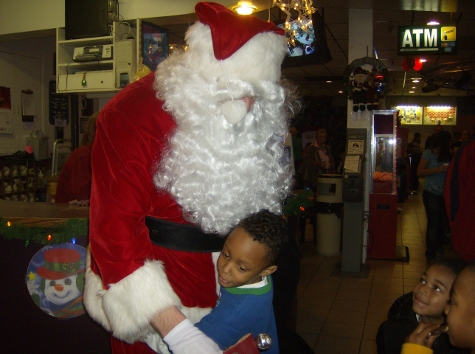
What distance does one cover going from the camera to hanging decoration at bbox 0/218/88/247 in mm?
2320

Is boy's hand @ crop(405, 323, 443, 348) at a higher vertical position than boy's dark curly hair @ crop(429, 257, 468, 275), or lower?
lower

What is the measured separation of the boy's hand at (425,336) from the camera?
1522mm

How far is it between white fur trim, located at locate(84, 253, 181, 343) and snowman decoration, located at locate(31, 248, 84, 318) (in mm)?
1265

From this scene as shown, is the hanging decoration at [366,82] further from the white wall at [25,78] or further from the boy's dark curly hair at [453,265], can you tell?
the white wall at [25,78]

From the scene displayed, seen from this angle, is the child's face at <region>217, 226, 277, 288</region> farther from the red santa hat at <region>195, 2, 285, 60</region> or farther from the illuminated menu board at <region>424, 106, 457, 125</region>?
the illuminated menu board at <region>424, 106, 457, 125</region>

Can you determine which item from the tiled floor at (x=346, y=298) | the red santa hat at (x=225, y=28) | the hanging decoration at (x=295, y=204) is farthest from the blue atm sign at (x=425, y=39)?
the red santa hat at (x=225, y=28)

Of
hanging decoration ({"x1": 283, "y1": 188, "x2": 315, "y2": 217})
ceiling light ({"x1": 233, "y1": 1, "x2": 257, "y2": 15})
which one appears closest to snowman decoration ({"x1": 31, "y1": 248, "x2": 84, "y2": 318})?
hanging decoration ({"x1": 283, "y1": 188, "x2": 315, "y2": 217})

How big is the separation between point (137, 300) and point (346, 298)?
11.3ft

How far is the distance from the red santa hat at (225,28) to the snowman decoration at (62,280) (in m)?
1.55


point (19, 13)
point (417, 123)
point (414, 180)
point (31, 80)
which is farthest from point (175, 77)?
point (417, 123)

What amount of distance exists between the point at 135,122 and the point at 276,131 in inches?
18.2

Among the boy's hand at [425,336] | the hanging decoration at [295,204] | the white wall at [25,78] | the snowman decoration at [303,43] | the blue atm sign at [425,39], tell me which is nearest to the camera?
the boy's hand at [425,336]

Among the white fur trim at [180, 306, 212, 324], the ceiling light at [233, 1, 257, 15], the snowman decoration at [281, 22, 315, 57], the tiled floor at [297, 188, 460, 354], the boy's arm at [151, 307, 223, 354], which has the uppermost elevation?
the ceiling light at [233, 1, 257, 15]

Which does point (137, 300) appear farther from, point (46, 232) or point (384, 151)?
point (384, 151)
